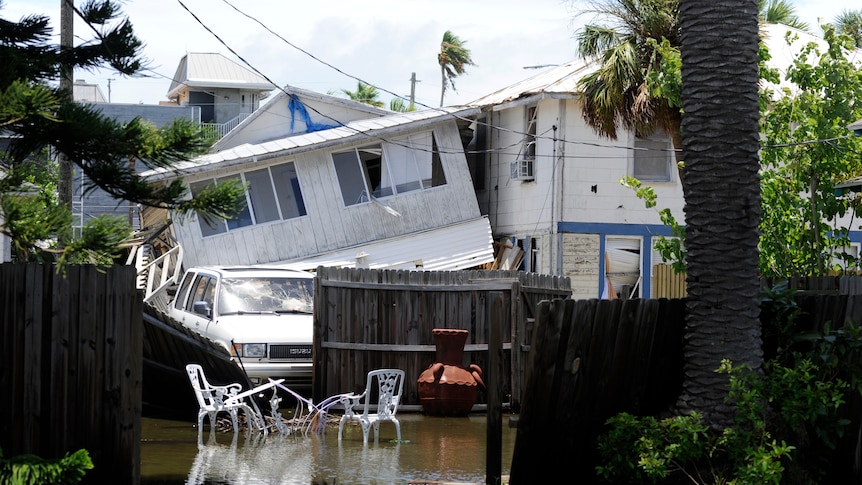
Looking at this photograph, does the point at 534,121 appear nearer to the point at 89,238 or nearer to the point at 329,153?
the point at 329,153

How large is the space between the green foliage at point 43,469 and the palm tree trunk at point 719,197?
14.4ft

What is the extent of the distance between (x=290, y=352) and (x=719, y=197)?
7.83 metres

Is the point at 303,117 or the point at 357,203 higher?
the point at 303,117

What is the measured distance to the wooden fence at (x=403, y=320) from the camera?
15234 millimetres

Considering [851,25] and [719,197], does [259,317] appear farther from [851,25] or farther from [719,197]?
[851,25]

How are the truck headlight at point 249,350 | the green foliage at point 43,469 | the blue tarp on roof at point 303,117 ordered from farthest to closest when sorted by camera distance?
the blue tarp on roof at point 303,117
the truck headlight at point 249,350
the green foliage at point 43,469

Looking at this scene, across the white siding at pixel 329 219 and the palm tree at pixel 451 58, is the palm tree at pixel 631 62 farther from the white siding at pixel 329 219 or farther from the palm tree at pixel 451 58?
the palm tree at pixel 451 58

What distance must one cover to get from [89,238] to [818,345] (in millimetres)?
5486

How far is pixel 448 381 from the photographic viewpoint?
49.9ft

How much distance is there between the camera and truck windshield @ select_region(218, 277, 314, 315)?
15852 mm

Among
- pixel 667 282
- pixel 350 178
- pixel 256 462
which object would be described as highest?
pixel 350 178

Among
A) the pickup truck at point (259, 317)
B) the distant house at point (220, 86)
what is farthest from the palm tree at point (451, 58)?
the pickup truck at point (259, 317)

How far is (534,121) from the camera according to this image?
26.7 metres

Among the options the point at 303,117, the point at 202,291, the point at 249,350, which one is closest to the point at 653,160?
the point at 303,117
